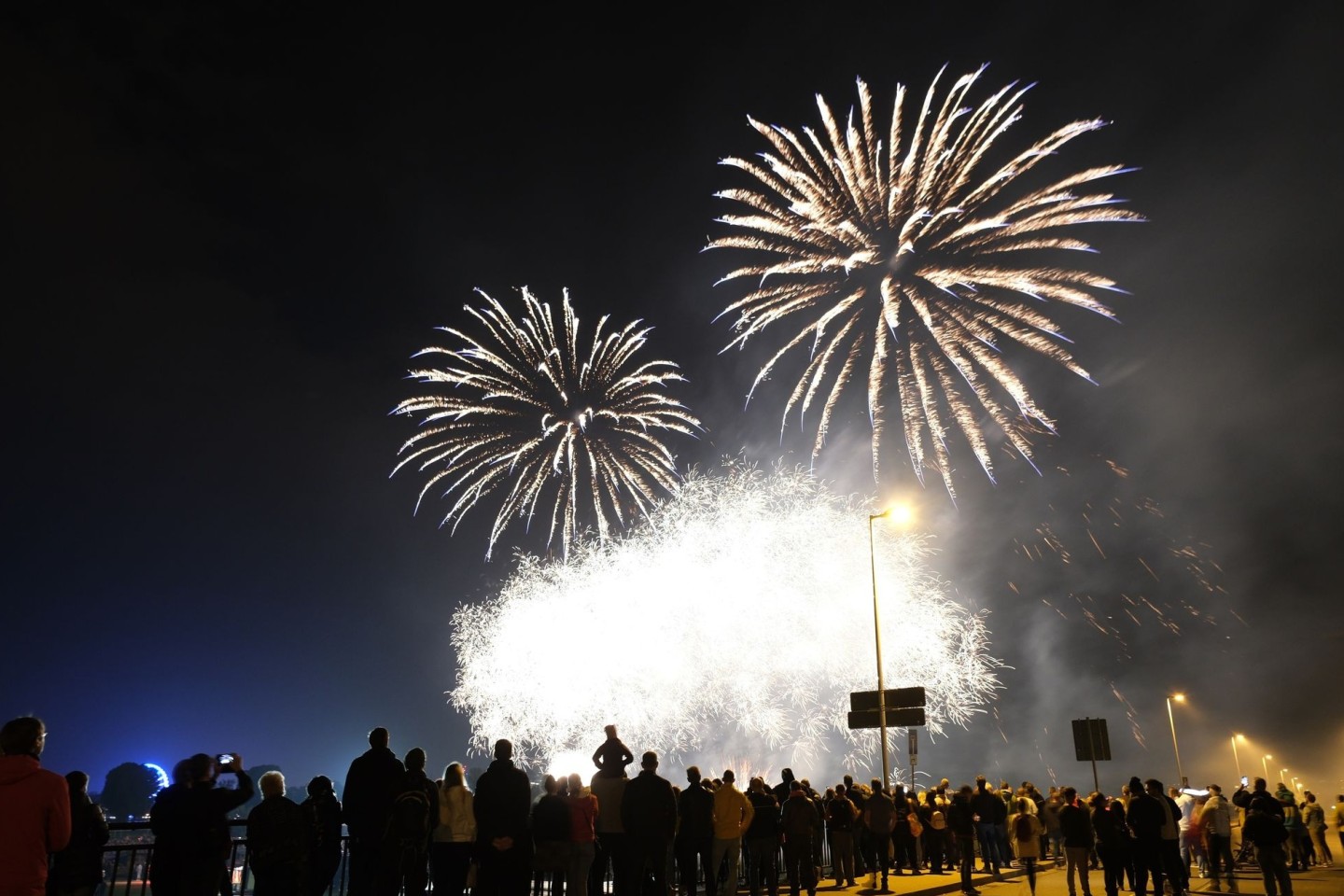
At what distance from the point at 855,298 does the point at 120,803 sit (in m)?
143

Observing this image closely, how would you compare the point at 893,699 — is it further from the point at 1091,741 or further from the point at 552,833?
the point at 552,833

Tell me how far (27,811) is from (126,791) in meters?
153

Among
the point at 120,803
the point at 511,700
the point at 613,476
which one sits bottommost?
the point at 120,803

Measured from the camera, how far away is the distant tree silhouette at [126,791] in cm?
12674

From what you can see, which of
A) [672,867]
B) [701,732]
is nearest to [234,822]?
[672,867]

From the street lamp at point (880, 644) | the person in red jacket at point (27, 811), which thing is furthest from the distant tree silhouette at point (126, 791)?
the person in red jacket at point (27, 811)

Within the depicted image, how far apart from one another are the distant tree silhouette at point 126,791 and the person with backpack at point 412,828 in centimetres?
13919

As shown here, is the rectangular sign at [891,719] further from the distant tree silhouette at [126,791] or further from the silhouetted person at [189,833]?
the distant tree silhouette at [126,791]

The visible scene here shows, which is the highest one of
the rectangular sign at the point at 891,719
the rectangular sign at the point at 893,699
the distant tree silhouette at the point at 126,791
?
the rectangular sign at the point at 893,699

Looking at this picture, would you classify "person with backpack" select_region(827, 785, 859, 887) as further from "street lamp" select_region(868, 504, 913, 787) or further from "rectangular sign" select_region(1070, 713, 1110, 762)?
"rectangular sign" select_region(1070, 713, 1110, 762)

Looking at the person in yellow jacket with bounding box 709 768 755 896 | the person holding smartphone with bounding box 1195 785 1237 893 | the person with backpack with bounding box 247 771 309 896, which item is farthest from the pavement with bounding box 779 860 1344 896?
the person with backpack with bounding box 247 771 309 896

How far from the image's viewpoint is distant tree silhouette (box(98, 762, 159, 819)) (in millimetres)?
126744

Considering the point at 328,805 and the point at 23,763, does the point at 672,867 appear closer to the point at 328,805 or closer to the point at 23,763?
the point at 328,805

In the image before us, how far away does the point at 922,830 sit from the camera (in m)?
20.6
